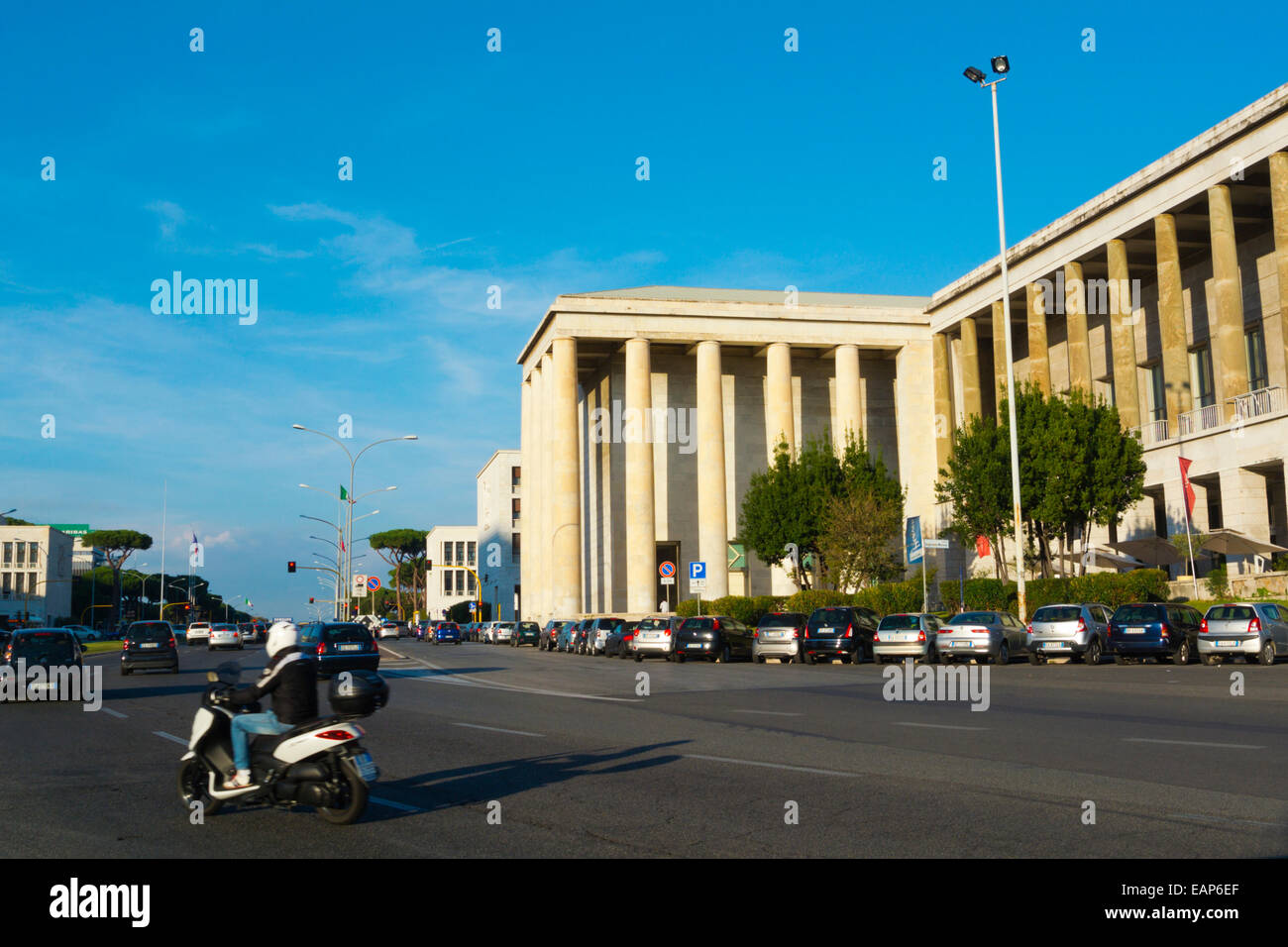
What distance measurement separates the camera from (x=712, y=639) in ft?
125

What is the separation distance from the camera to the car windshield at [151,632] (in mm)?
32344

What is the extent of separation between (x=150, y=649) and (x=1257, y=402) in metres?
38.6

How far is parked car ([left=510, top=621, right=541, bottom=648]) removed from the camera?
66000 mm

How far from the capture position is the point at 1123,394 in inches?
1897

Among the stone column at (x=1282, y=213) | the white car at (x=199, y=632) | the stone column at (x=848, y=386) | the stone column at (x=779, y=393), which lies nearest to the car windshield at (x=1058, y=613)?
the stone column at (x=1282, y=213)

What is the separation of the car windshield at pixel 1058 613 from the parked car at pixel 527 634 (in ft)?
126

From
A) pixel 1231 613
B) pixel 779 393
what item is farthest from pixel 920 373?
pixel 1231 613

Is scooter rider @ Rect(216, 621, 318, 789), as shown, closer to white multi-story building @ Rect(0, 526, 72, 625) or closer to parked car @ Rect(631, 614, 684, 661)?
parked car @ Rect(631, 614, 684, 661)

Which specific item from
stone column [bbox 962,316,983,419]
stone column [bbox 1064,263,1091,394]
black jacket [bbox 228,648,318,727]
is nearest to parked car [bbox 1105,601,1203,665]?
stone column [bbox 1064,263,1091,394]

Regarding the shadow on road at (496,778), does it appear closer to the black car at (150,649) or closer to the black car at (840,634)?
the black car at (840,634)
